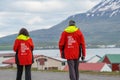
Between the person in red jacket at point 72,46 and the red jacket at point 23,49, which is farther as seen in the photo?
the red jacket at point 23,49

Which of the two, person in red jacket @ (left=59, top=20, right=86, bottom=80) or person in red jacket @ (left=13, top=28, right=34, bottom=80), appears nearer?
person in red jacket @ (left=59, top=20, right=86, bottom=80)

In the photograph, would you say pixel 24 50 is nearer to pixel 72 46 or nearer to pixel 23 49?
pixel 23 49

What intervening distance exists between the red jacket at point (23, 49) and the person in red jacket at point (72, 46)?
144 centimetres

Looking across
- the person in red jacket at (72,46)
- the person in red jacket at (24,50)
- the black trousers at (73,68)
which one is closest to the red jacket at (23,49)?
the person in red jacket at (24,50)

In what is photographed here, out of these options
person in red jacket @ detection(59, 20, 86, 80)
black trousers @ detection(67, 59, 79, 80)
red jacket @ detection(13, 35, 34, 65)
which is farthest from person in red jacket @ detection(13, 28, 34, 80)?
black trousers @ detection(67, 59, 79, 80)

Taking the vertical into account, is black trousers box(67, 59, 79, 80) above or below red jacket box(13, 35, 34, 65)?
below

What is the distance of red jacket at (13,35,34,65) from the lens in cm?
1405

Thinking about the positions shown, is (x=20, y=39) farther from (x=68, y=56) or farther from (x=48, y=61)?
(x=48, y=61)

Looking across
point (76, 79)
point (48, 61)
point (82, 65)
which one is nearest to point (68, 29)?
point (76, 79)

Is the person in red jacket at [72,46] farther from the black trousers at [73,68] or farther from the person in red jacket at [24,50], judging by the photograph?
the person in red jacket at [24,50]

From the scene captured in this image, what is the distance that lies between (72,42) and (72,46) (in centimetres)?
12

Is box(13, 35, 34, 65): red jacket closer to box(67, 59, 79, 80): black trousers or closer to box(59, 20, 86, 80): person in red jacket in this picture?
box(59, 20, 86, 80): person in red jacket

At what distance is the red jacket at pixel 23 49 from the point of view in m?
14.0

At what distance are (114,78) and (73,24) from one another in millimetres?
5394
